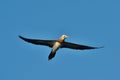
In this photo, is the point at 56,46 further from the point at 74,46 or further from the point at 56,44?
the point at 74,46

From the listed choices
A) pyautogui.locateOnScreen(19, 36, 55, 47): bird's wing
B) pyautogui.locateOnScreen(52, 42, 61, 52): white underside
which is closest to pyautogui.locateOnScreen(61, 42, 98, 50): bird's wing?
pyautogui.locateOnScreen(52, 42, 61, 52): white underside

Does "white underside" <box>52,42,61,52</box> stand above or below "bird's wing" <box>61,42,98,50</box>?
below

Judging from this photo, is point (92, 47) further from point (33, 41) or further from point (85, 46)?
point (33, 41)

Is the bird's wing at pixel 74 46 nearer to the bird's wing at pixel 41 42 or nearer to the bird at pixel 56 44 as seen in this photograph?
the bird at pixel 56 44

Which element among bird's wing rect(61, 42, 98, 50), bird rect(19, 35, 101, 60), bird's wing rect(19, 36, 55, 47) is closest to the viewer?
bird rect(19, 35, 101, 60)

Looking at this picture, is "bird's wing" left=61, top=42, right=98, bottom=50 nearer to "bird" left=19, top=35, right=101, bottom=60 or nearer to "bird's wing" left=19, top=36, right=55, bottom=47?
"bird" left=19, top=35, right=101, bottom=60

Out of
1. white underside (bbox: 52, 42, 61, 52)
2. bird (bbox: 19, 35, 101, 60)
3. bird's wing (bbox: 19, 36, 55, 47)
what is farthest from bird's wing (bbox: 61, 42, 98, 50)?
bird's wing (bbox: 19, 36, 55, 47)

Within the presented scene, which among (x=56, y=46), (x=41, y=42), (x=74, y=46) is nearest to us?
(x=56, y=46)

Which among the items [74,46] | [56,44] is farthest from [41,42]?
[74,46]

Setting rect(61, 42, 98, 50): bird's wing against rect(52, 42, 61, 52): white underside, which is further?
rect(61, 42, 98, 50): bird's wing

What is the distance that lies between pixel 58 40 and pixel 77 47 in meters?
1.78

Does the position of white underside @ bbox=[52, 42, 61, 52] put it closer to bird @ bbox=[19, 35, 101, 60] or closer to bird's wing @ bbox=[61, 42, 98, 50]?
bird @ bbox=[19, 35, 101, 60]

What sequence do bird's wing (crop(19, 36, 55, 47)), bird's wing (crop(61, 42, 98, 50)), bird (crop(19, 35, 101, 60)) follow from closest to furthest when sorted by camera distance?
bird (crop(19, 35, 101, 60))
bird's wing (crop(19, 36, 55, 47))
bird's wing (crop(61, 42, 98, 50))

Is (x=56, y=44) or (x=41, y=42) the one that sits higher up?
(x=41, y=42)
